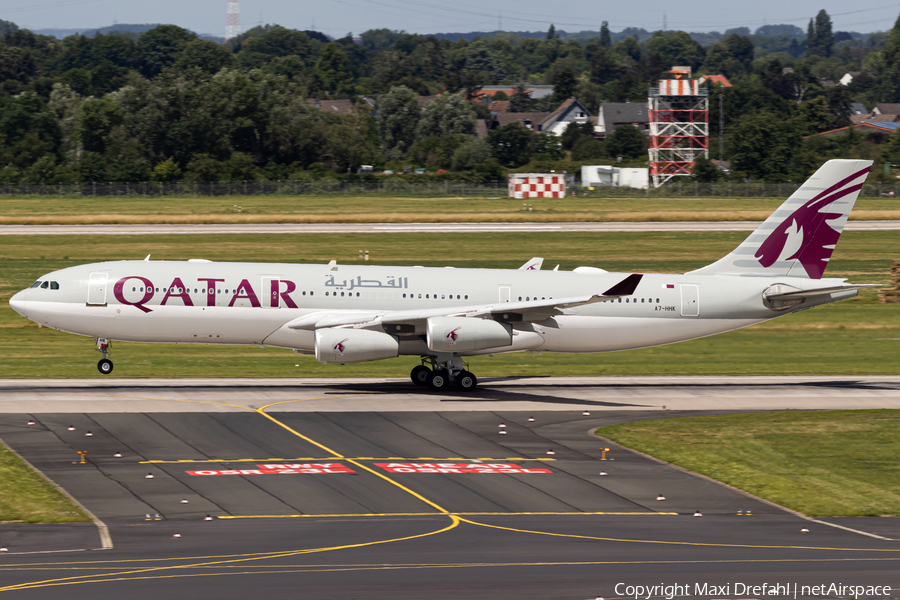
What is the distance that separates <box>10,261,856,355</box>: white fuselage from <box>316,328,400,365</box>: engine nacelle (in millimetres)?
1465

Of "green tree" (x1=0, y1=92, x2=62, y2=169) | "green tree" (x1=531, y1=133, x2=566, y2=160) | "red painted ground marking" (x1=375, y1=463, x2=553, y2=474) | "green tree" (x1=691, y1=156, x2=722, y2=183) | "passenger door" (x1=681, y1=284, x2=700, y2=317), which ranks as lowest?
"red painted ground marking" (x1=375, y1=463, x2=553, y2=474)

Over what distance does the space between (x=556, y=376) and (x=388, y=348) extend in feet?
34.5

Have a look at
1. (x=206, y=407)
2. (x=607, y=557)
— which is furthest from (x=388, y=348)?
(x=607, y=557)

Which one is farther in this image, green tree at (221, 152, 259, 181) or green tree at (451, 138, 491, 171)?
green tree at (451, 138, 491, 171)

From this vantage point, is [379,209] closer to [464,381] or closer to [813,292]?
[464,381]

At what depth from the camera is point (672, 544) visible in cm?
2405

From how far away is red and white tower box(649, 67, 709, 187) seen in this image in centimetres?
17050

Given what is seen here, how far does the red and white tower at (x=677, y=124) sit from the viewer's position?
170 meters

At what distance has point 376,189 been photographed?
143375mm

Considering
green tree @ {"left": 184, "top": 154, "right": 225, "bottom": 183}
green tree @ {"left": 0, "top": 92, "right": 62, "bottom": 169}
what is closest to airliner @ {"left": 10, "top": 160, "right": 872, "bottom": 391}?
green tree @ {"left": 184, "top": 154, "right": 225, "bottom": 183}

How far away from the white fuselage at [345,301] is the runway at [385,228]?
173ft

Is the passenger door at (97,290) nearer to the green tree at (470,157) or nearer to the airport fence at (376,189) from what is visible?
the airport fence at (376,189)

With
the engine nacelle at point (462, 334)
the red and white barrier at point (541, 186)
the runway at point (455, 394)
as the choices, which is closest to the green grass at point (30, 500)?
the runway at point (455, 394)

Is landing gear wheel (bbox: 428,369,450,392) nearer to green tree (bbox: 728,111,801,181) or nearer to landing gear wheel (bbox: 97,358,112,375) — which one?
landing gear wheel (bbox: 97,358,112,375)
